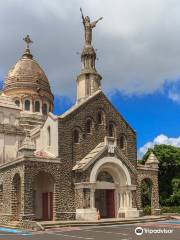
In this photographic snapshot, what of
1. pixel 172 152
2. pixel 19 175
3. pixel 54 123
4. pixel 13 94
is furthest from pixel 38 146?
pixel 13 94

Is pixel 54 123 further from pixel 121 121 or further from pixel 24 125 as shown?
pixel 24 125

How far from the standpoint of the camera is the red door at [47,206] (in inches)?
1336

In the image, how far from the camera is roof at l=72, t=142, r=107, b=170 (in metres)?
33.2

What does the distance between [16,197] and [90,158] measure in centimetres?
660

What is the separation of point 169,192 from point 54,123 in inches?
717

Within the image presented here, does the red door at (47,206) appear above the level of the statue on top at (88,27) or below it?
below

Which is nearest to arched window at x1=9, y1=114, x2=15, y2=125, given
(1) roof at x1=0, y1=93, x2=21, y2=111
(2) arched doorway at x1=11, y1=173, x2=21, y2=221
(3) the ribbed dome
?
(1) roof at x1=0, y1=93, x2=21, y2=111

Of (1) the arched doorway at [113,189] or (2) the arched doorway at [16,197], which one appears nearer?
(2) the arched doorway at [16,197]

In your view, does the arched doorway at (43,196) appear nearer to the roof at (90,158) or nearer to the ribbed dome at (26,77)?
the roof at (90,158)

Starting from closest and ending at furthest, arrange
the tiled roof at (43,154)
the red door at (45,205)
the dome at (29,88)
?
the tiled roof at (43,154), the red door at (45,205), the dome at (29,88)

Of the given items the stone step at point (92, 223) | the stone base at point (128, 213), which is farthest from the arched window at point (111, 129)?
the stone step at point (92, 223)

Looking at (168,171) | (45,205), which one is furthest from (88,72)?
(45,205)

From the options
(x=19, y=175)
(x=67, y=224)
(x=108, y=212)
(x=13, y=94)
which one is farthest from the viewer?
(x=13, y=94)

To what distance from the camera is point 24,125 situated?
50656 mm
